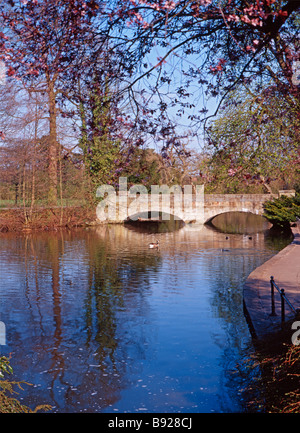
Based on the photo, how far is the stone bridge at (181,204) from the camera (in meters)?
39.8

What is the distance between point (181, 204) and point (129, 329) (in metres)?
29.7

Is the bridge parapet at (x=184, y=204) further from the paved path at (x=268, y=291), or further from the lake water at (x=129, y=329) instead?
the paved path at (x=268, y=291)

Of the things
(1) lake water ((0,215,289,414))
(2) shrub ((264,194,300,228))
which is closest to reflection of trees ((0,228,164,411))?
(1) lake water ((0,215,289,414))

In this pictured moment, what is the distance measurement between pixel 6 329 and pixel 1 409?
7495 millimetres

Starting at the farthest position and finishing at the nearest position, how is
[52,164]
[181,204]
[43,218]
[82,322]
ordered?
[181,204] < [43,218] < [52,164] < [82,322]

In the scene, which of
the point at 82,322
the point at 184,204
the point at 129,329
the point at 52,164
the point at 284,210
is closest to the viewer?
the point at 129,329

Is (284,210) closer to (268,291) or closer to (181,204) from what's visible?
(181,204)

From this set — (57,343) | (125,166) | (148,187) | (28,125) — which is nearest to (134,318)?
(57,343)

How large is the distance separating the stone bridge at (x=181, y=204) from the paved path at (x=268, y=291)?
2391 cm

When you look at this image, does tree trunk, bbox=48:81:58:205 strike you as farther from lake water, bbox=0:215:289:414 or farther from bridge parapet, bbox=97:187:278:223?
lake water, bbox=0:215:289:414

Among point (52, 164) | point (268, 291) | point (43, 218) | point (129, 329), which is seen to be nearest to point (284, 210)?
point (52, 164)

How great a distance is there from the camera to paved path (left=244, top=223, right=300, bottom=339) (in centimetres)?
852

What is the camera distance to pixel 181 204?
134 feet

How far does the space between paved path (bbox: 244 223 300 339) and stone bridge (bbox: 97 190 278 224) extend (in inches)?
941
